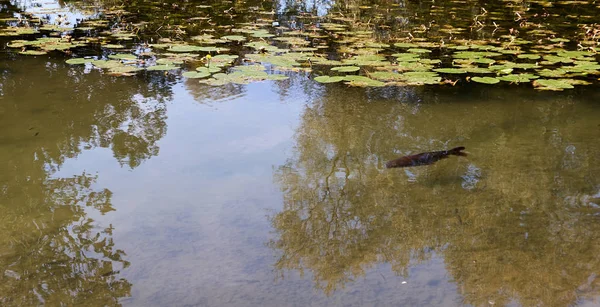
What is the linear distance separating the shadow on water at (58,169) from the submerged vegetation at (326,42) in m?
0.50

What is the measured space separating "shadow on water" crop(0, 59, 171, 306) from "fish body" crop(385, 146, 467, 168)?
4.50ft

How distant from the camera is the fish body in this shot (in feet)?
9.53

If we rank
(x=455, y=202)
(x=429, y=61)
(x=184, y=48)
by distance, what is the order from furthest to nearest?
(x=184, y=48), (x=429, y=61), (x=455, y=202)

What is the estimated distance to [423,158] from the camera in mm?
2951

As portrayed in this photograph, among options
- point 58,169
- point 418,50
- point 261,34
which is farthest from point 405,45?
point 58,169

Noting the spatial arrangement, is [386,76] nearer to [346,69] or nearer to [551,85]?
[346,69]

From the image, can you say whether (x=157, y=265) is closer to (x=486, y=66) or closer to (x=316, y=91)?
(x=316, y=91)

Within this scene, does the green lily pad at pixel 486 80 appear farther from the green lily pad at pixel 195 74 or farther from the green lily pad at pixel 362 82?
the green lily pad at pixel 195 74

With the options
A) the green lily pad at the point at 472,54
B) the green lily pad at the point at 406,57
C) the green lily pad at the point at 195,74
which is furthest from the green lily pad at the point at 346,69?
the green lily pad at the point at 472,54

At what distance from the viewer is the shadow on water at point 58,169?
196 centimetres

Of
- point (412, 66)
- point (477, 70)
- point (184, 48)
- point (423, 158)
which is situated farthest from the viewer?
point (184, 48)

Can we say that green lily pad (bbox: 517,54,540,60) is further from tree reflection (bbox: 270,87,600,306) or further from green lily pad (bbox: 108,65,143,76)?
green lily pad (bbox: 108,65,143,76)

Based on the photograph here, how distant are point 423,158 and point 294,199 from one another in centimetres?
81

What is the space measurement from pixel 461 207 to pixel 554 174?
70 centimetres
